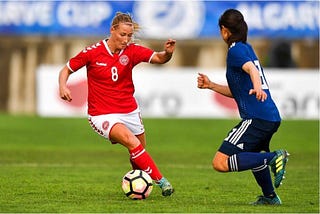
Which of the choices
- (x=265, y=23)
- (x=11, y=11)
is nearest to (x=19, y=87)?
(x=11, y=11)

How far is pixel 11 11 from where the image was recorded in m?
34.0

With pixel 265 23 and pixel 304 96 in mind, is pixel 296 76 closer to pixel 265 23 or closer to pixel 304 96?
pixel 304 96

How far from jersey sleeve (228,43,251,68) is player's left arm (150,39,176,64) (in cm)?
100

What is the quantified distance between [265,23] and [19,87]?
9385mm

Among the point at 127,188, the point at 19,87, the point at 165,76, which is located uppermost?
the point at 127,188

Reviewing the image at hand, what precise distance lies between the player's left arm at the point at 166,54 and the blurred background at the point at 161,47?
579 inches

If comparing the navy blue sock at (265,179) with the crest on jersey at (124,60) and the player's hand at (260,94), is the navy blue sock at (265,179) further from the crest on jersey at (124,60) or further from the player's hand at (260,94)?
the crest on jersey at (124,60)

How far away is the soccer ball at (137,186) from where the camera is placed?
11508 millimetres

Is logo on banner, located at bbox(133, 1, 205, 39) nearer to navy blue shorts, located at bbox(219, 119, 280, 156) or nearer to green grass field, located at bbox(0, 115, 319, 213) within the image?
green grass field, located at bbox(0, 115, 319, 213)

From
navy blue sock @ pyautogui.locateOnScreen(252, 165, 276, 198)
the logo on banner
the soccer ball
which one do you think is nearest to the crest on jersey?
the soccer ball

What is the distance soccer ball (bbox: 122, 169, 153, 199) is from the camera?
37.8 feet

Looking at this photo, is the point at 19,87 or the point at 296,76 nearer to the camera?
the point at 296,76

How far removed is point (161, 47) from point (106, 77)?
24361mm

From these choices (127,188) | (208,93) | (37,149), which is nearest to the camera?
(127,188)
